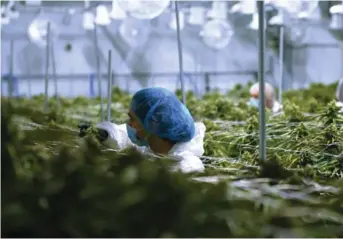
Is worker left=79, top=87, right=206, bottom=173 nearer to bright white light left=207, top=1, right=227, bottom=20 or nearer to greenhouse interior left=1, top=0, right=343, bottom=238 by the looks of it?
greenhouse interior left=1, top=0, right=343, bottom=238

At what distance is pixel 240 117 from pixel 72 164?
9.51 ft

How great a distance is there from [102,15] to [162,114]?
2535 millimetres

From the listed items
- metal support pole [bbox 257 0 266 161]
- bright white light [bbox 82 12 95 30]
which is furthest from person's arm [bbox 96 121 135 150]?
bright white light [bbox 82 12 95 30]

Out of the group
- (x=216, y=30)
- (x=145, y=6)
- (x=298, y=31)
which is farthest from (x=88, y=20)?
(x=145, y=6)

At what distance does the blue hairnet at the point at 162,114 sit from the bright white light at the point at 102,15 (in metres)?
2.43

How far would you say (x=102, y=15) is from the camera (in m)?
4.65

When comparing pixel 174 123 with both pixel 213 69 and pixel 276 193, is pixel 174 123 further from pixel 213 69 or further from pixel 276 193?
pixel 213 69

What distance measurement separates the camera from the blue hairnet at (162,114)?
2211 millimetres

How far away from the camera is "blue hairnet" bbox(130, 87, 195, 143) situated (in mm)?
2211

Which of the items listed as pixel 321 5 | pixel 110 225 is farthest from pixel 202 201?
pixel 321 5

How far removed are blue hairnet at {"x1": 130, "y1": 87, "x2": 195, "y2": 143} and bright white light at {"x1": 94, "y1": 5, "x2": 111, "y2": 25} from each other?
2.43m

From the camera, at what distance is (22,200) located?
2.60 feet

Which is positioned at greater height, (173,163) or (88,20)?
(88,20)

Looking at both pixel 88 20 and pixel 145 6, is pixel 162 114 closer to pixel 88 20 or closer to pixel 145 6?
pixel 145 6
